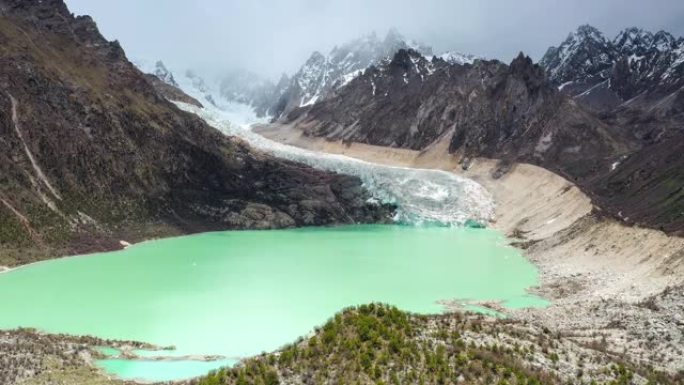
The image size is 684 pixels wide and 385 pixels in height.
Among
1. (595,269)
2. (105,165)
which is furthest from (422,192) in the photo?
(595,269)

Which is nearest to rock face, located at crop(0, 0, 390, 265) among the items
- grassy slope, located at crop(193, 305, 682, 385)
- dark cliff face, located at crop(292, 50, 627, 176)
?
dark cliff face, located at crop(292, 50, 627, 176)

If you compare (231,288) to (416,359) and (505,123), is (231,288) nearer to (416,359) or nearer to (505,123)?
(416,359)

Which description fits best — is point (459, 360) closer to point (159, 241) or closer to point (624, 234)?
point (624, 234)

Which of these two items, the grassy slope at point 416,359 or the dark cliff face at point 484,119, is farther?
the dark cliff face at point 484,119

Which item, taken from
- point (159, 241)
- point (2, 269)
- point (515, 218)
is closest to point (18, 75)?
point (159, 241)

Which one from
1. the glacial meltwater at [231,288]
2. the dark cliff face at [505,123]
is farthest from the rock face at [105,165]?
the dark cliff face at [505,123]

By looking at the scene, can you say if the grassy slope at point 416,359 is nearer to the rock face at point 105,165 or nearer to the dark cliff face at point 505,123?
the rock face at point 105,165
